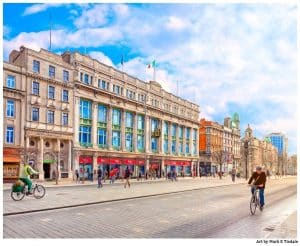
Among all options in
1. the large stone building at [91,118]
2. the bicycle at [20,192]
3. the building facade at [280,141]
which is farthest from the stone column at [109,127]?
the bicycle at [20,192]

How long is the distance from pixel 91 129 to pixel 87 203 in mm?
31346

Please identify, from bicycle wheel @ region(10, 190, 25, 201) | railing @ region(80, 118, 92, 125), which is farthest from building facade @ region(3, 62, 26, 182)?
bicycle wheel @ region(10, 190, 25, 201)

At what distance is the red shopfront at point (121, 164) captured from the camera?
48.2 metres

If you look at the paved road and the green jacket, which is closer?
the paved road

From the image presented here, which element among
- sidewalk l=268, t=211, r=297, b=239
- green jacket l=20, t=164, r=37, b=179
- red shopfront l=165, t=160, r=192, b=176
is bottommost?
red shopfront l=165, t=160, r=192, b=176

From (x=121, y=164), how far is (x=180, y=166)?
18.7 meters

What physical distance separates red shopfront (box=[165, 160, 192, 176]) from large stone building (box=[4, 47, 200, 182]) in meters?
0.17

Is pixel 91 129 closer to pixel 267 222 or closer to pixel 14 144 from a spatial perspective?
pixel 14 144

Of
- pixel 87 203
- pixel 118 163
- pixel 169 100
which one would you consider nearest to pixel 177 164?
pixel 169 100

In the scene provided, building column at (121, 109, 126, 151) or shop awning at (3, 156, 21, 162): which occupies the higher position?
building column at (121, 109, 126, 151)

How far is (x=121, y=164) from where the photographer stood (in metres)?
51.0

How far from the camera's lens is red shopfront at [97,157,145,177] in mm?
48156

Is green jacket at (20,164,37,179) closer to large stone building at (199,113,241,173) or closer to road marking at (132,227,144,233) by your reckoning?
road marking at (132,227,144,233)

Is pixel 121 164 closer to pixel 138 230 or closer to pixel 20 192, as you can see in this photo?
pixel 20 192
